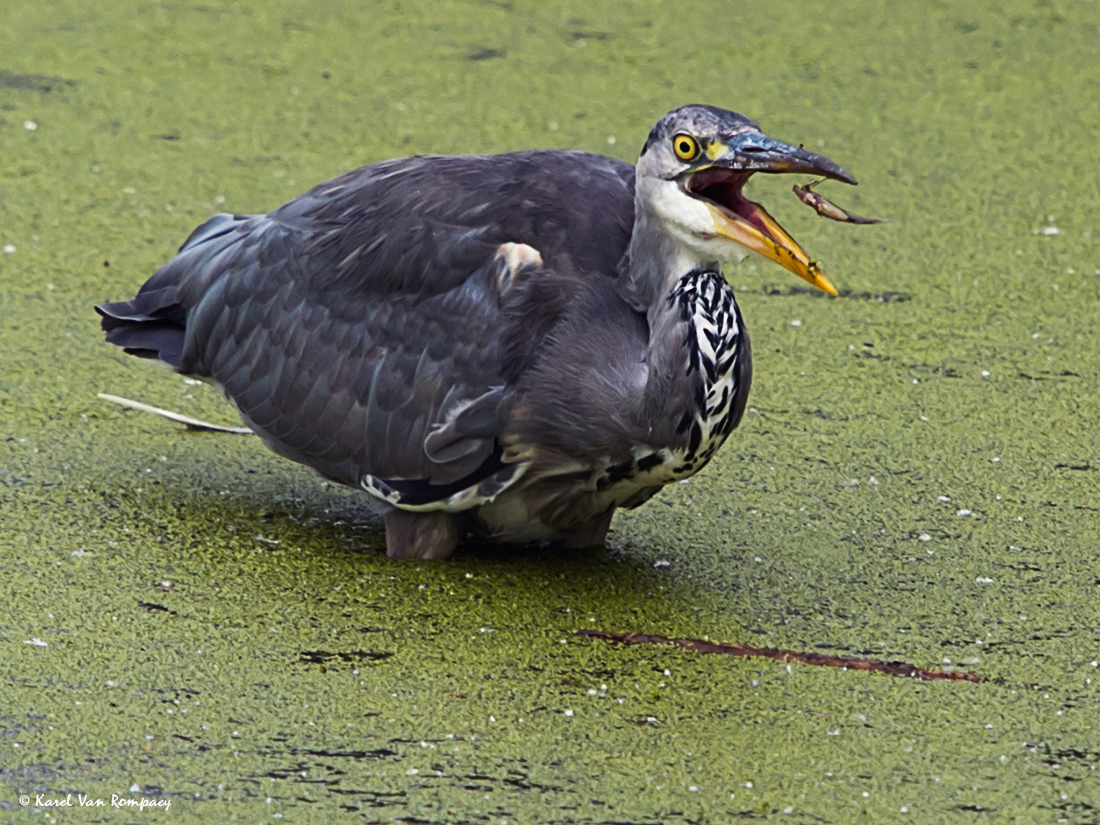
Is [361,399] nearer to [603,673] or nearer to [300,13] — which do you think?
[603,673]

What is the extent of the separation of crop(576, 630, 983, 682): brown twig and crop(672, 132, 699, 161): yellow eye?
3.42 ft

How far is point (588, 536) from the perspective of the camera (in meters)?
3.86

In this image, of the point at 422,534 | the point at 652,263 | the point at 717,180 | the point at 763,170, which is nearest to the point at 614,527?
the point at 422,534

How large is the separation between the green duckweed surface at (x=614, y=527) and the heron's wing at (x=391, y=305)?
0.30 metres

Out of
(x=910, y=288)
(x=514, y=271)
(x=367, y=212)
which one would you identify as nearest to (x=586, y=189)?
(x=514, y=271)

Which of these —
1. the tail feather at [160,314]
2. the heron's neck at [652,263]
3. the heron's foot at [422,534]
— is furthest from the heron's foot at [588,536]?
the tail feather at [160,314]

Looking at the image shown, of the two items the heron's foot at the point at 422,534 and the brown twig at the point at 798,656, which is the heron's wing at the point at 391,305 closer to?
the heron's foot at the point at 422,534

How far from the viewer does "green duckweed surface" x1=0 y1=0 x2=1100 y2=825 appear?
2.94 metres

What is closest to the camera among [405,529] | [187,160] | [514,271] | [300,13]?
[514,271]

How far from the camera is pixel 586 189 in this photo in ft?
12.0

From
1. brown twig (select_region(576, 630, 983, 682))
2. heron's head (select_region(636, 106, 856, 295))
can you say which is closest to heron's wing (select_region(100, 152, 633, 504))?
heron's head (select_region(636, 106, 856, 295))

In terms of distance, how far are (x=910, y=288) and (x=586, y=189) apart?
212 cm

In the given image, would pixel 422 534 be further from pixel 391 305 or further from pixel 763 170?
pixel 763 170

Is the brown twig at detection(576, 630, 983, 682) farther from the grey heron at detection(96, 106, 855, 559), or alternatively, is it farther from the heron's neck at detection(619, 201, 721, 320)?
the heron's neck at detection(619, 201, 721, 320)
